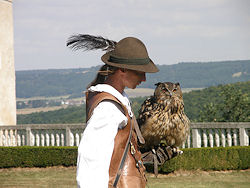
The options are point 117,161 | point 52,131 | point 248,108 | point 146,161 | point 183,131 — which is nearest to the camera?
point 117,161

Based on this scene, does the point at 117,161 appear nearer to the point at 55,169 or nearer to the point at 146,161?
the point at 146,161

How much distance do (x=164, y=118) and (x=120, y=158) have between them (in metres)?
3.07

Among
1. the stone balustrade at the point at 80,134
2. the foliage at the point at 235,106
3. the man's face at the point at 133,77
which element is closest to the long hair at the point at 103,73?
the man's face at the point at 133,77

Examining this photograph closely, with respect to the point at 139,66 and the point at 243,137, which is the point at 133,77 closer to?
the point at 139,66

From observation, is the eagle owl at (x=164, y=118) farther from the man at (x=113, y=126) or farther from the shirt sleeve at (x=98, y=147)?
the shirt sleeve at (x=98, y=147)

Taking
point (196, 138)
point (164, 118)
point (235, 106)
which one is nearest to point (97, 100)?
point (164, 118)

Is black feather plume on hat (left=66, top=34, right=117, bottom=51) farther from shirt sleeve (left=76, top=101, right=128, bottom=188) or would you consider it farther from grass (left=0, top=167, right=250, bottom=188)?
grass (left=0, top=167, right=250, bottom=188)

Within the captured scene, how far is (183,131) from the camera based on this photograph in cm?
592

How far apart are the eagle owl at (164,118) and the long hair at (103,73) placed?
2.38 m

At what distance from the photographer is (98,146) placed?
2652 millimetres

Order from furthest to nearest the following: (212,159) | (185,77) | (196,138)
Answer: (185,77)
(196,138)
(212,159)

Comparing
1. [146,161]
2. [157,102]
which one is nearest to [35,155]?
[157,102]

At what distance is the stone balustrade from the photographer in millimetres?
14172

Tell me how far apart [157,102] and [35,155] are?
10.4m
